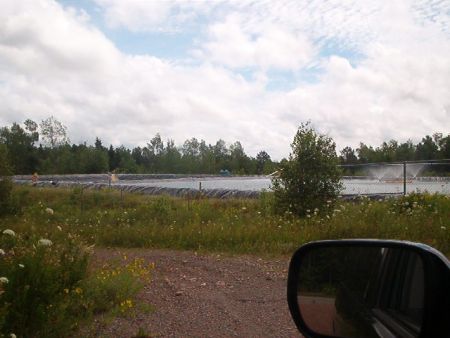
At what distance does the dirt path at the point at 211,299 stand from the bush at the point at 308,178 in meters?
3.64

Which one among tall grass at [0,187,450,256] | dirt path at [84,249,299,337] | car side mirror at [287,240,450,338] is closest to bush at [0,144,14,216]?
tall grass at [0,187,450,256]

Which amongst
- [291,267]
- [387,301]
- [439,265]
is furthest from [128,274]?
[439,265]

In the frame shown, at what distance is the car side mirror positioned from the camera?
1.56 meters

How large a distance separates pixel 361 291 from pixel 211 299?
12.6ft

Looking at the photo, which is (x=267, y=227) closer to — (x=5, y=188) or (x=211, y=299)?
(x=211, y=299)

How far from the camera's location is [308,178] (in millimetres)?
11281

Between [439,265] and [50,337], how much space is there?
3.47 m

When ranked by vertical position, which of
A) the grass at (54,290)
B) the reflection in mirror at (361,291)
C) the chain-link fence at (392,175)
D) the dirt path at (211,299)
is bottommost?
the dirt path at (211,299)

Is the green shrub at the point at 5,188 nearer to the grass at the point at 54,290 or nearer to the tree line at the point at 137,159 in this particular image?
the grass at the point at 54,290

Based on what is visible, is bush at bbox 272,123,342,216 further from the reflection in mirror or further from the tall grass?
the reflection in mirror

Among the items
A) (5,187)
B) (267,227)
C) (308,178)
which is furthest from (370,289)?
(5,187)

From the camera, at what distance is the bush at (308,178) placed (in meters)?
11.2

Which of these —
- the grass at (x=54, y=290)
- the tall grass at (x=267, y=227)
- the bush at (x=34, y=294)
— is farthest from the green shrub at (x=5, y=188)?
the bush at (x=34, y=294)

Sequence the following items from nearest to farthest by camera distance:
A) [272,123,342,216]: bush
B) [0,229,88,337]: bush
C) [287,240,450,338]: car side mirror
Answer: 1. [287,240,450,338]: car side mirror
2. [0,229,88,337]: bush
3. [272,123,342,216]: bush
